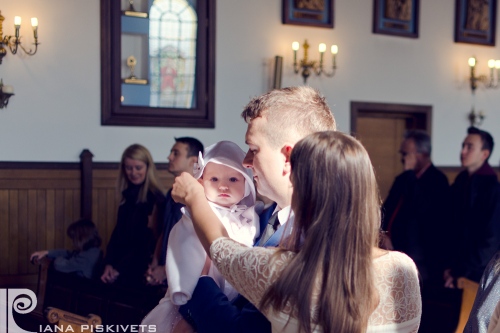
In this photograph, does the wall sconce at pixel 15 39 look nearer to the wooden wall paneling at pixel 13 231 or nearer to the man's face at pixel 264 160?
the wooden wall paneling at pixel 13 231

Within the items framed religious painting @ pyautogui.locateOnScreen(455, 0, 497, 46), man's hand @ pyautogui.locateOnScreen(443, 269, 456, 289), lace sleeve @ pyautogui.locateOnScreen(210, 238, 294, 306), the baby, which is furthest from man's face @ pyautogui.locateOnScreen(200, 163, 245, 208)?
framed religious painting @ pyautogui.locateOnScreen(455, 0, 497, 46)

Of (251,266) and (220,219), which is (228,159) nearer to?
(220,219)

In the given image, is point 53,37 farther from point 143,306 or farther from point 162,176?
point 143,306

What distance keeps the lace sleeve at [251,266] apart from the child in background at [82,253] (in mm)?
4272

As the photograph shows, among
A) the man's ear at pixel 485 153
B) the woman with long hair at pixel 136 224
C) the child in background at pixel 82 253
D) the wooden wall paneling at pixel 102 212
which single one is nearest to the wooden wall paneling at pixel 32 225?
the wooden wall paneling at pixel 102 212

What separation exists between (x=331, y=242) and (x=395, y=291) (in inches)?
8.1

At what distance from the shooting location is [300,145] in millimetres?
1479

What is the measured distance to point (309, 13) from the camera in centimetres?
838

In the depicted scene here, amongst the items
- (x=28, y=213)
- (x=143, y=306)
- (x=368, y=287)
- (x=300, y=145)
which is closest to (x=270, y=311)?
(x=368, y=287)

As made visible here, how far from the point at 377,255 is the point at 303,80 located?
6.99 metres

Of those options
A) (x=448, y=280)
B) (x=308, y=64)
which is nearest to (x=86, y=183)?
(x=308, y=64)

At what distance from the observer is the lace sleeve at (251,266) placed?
1.47 m

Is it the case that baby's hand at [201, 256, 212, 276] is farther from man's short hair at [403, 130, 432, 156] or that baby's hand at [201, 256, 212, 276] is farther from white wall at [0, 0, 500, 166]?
white wall at [0, 0, 500, 166]

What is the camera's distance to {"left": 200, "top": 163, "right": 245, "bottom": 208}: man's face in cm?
199
